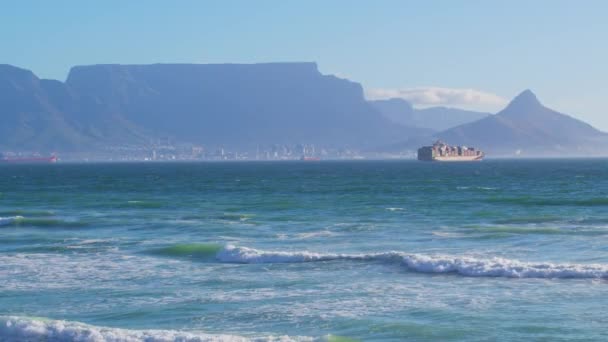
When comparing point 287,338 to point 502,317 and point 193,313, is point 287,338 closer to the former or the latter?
point 193,313

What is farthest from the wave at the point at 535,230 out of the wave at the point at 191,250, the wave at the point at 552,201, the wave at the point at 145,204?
the wave at the point at 145,204

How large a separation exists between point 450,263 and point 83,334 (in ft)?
38.8

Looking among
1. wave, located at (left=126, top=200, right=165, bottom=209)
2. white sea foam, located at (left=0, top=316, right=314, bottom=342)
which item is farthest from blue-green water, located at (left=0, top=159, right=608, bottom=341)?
wave, located at (left=126, top=200, right=165, bottom=209)

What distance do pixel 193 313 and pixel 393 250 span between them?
1215 centimetres

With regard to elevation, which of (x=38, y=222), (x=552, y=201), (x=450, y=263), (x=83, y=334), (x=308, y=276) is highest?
(x=552, y=201)

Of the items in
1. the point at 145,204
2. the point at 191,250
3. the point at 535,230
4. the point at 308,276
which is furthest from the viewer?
the point at 145,204

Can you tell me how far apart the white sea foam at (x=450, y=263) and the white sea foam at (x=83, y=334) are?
8.86 m

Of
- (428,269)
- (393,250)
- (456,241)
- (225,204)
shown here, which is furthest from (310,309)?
(225,204)

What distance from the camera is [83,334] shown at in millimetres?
18031

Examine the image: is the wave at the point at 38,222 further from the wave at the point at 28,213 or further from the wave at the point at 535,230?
the wave at the point at 535,230

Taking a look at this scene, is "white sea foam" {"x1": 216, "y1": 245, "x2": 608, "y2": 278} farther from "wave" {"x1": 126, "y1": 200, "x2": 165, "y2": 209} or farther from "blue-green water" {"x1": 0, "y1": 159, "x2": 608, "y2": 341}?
"wave" {"x1": 126, "y1": 200, "x2": 165, "y2": 209}

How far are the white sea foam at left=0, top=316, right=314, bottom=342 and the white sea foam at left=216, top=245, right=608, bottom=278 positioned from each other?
8859 millimetres

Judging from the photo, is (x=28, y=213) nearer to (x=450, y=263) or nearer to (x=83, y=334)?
(x=450, y=263)

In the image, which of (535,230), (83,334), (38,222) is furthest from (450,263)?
(38,222)
